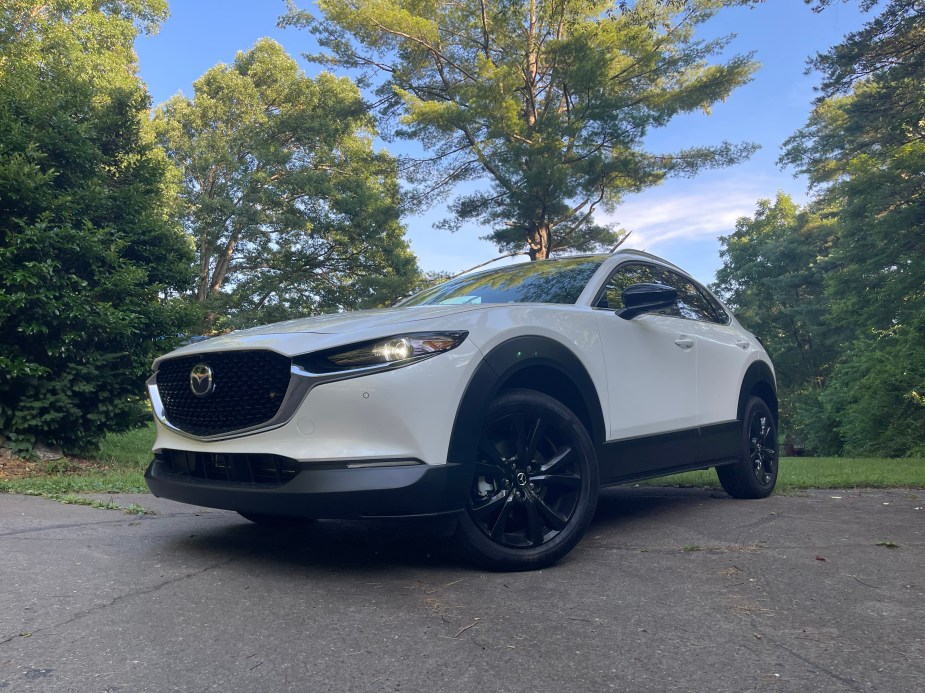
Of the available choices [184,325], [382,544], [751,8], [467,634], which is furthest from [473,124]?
[467,634]

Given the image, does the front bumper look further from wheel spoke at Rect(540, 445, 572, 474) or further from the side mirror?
the side mirror

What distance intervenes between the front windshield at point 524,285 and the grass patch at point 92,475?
318 cm

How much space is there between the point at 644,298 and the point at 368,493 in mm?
2059

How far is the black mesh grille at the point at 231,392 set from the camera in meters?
2.97

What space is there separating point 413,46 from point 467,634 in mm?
21260

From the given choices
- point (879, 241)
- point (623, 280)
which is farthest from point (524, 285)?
point (879, 241)

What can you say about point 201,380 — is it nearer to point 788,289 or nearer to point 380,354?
point 380,354

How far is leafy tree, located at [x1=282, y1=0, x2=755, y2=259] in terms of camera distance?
18.2 m

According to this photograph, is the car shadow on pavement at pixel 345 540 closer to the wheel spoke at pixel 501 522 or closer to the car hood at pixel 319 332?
the wheel spoke at pixel 501 522

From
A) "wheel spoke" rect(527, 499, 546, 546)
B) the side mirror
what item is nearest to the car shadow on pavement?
"wheel spoke" rect(527, 499, 546, 546)

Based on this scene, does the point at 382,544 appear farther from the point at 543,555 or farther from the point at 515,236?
the point at 515,236

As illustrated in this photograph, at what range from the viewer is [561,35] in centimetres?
1942

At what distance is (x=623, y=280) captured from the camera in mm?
4465

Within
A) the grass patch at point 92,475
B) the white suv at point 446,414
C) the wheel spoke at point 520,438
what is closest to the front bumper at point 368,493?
the white suv at point 446,414
